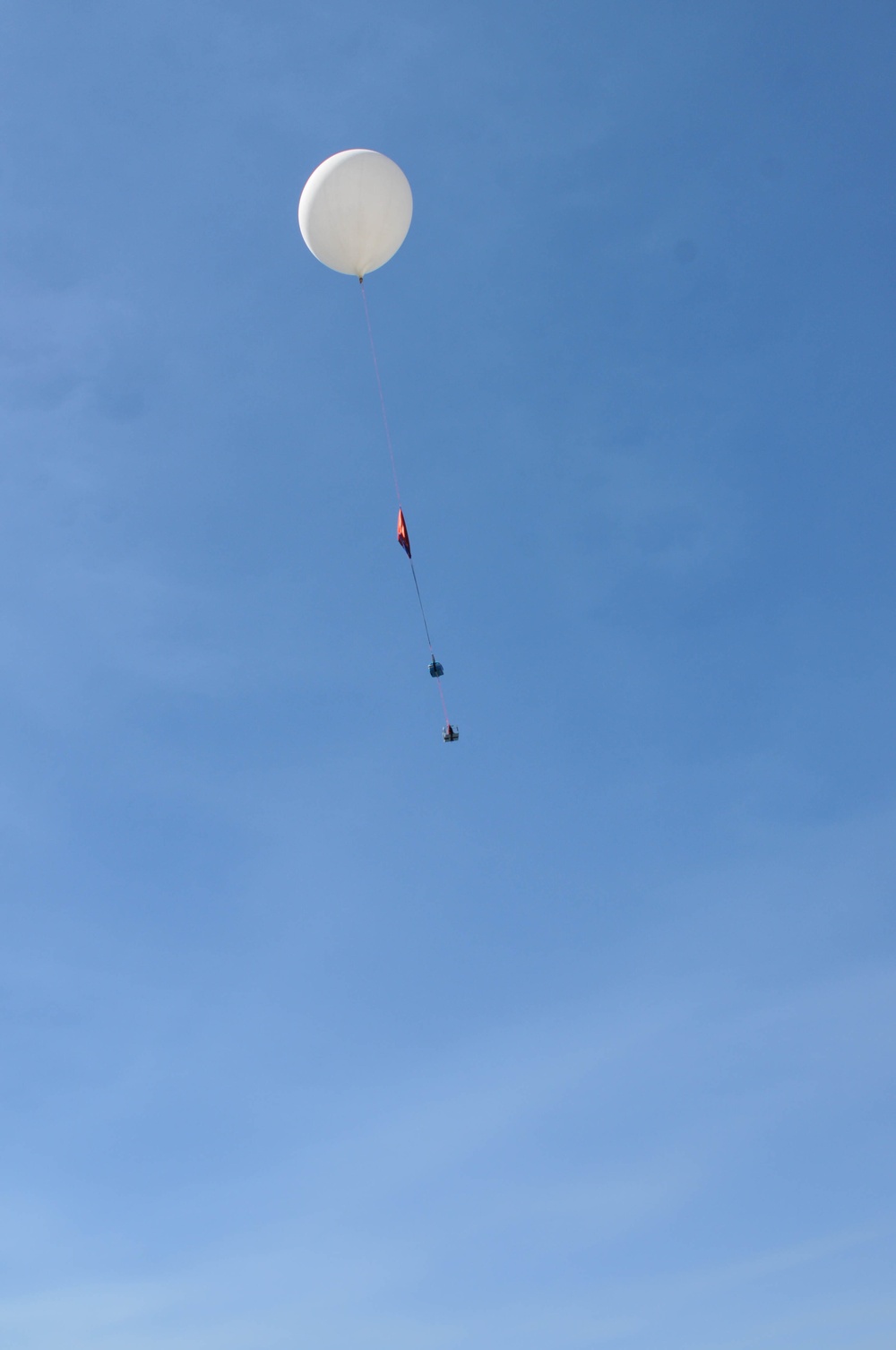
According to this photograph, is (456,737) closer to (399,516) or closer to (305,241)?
(399,516)

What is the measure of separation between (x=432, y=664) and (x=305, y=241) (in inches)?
503

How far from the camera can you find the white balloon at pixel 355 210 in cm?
3738

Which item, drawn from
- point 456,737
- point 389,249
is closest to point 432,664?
point 456,737

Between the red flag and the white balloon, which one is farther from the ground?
the white balloon

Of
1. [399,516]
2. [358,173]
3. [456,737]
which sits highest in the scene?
[358,173]

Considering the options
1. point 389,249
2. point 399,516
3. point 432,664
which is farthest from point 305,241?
point 432,664

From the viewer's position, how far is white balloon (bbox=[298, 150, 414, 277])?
1471 inches

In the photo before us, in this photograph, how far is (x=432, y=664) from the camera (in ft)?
129

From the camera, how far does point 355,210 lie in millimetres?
37594

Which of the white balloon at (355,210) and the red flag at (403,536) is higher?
the white balloon at (355,210)

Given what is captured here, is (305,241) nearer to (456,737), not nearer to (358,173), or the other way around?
(358,173)

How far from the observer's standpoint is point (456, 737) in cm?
3903

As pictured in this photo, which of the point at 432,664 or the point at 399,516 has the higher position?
the point at 399,516

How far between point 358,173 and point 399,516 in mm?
9454
